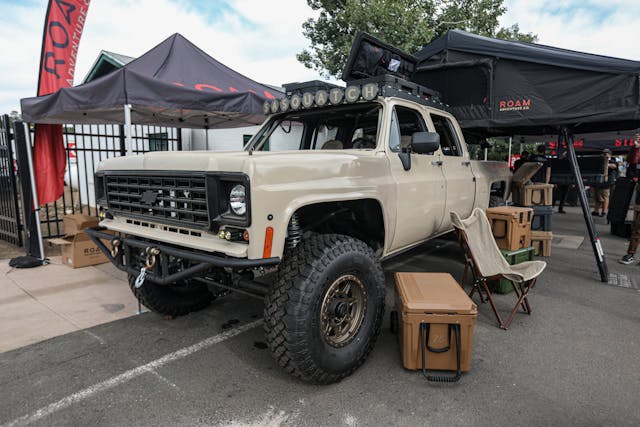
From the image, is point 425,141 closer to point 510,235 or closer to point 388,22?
point 510,235

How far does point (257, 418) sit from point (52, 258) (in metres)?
5.40

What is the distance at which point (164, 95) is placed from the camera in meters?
5.09

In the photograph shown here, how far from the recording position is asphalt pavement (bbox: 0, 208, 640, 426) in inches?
99.1

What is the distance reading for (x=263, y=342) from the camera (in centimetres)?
351

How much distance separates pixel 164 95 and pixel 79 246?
253cm

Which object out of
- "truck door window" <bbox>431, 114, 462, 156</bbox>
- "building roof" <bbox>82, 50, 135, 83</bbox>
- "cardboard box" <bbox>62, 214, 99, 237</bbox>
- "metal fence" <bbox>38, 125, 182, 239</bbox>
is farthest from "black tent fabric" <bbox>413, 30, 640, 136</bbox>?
"building roof" <bbox>82, 50, 135, 83</bbox>

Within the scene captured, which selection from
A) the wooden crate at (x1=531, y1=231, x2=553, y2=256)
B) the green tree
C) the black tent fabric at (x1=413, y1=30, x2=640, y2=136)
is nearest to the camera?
the black tent fabric at (x1=413, y1=30, x2=640, y2=136)

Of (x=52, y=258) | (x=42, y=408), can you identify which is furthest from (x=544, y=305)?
(x=52, y=258)

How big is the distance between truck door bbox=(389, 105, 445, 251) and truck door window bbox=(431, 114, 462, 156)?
0.59 meters

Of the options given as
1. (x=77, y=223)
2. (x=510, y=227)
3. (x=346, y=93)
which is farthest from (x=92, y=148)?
(x=510, y=227)

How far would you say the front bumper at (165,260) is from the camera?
242cm

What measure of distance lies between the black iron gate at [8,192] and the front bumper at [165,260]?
13.1 feet

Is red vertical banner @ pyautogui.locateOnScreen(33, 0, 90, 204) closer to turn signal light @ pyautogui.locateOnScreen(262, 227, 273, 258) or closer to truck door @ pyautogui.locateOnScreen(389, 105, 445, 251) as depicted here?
truck door @ pyautogui.locateOnScreen(389, 105, 445, 251)

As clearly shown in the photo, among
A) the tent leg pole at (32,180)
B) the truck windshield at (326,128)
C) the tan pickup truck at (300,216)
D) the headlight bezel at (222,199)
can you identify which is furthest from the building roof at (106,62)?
the headlight bezel at (222,199)
